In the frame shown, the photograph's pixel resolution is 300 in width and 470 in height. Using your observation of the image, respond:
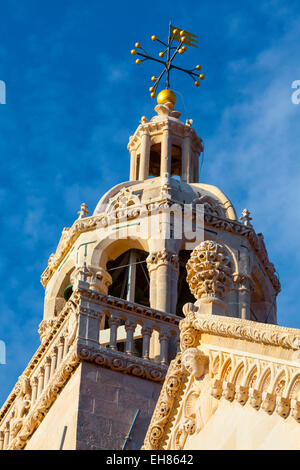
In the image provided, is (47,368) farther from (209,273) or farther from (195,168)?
(195,168)

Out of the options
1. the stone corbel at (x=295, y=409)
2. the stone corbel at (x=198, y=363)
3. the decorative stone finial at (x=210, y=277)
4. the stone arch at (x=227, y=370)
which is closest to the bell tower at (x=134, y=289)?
the decorative stone finial at (x=210, y=277)

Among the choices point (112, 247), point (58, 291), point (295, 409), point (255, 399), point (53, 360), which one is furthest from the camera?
point (58, 291)

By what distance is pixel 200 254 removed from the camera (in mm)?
20078

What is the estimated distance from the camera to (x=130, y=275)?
30.8 metres

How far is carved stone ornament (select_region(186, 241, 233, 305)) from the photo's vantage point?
19719 mm

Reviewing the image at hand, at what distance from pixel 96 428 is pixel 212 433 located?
17.9 feet

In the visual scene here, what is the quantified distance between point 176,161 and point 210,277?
16551mm

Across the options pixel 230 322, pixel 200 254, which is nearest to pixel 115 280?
pixel 200 254

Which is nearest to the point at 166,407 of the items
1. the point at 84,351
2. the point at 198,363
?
the point at 198,363

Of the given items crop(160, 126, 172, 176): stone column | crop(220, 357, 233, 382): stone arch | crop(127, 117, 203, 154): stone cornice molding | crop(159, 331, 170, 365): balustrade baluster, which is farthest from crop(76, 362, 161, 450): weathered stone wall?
crop(127, 117, 203, 154): stone cornice molding

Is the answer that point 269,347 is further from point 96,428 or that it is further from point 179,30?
point 179,30

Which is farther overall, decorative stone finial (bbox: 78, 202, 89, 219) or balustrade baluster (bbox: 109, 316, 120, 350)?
decorative stone finial (bbox: 78, 202, 89, 219)

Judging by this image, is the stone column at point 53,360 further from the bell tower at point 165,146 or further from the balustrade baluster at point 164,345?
the bell tower at point 165,146

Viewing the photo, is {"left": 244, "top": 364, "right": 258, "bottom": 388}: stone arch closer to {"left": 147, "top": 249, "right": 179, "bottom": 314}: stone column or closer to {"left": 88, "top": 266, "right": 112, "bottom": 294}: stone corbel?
{"left": 147, "top": 249, "right": 179, "bottom": 314}: stone column
